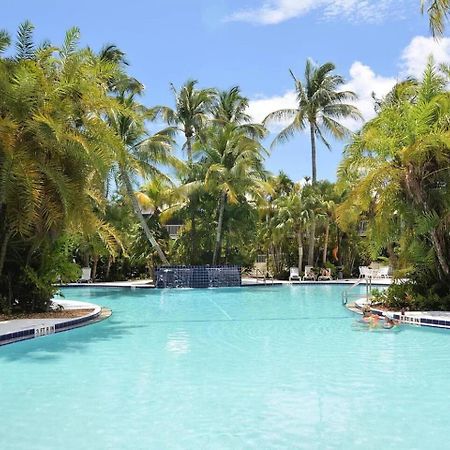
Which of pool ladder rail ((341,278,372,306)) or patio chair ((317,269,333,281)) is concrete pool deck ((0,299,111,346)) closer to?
pool ladder rail ((341,278,372,306))

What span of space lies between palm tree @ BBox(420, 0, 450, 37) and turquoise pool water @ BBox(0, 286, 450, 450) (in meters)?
5.95

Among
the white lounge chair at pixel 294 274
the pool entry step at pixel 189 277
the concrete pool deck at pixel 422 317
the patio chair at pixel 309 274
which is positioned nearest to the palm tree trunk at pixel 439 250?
the concrete pool deck at pixel 422 317

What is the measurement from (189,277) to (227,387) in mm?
17276

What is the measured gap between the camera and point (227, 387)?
6.84m

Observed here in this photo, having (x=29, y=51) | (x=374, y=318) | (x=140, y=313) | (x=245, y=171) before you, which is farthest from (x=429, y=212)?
(x=245, y=171)

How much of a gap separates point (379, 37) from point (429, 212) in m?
4.50

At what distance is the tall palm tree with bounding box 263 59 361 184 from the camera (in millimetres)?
31562

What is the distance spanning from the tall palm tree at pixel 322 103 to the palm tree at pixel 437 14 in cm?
1962

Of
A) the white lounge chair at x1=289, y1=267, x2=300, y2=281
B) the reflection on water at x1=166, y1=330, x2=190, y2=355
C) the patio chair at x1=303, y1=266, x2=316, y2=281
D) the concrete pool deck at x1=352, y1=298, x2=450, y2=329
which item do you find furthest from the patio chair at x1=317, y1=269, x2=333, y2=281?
the reflection on water at x1=166, y1=330, x2=190, y2=355

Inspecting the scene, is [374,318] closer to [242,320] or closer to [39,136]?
[242,320]

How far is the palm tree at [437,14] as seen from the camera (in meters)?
11.3

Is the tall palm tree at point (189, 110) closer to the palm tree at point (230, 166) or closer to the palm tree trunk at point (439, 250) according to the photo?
the palm tree at point (230, 166)

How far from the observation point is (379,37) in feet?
45.1

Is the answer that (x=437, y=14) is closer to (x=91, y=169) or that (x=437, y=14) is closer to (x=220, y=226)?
(x=91, y=169)
